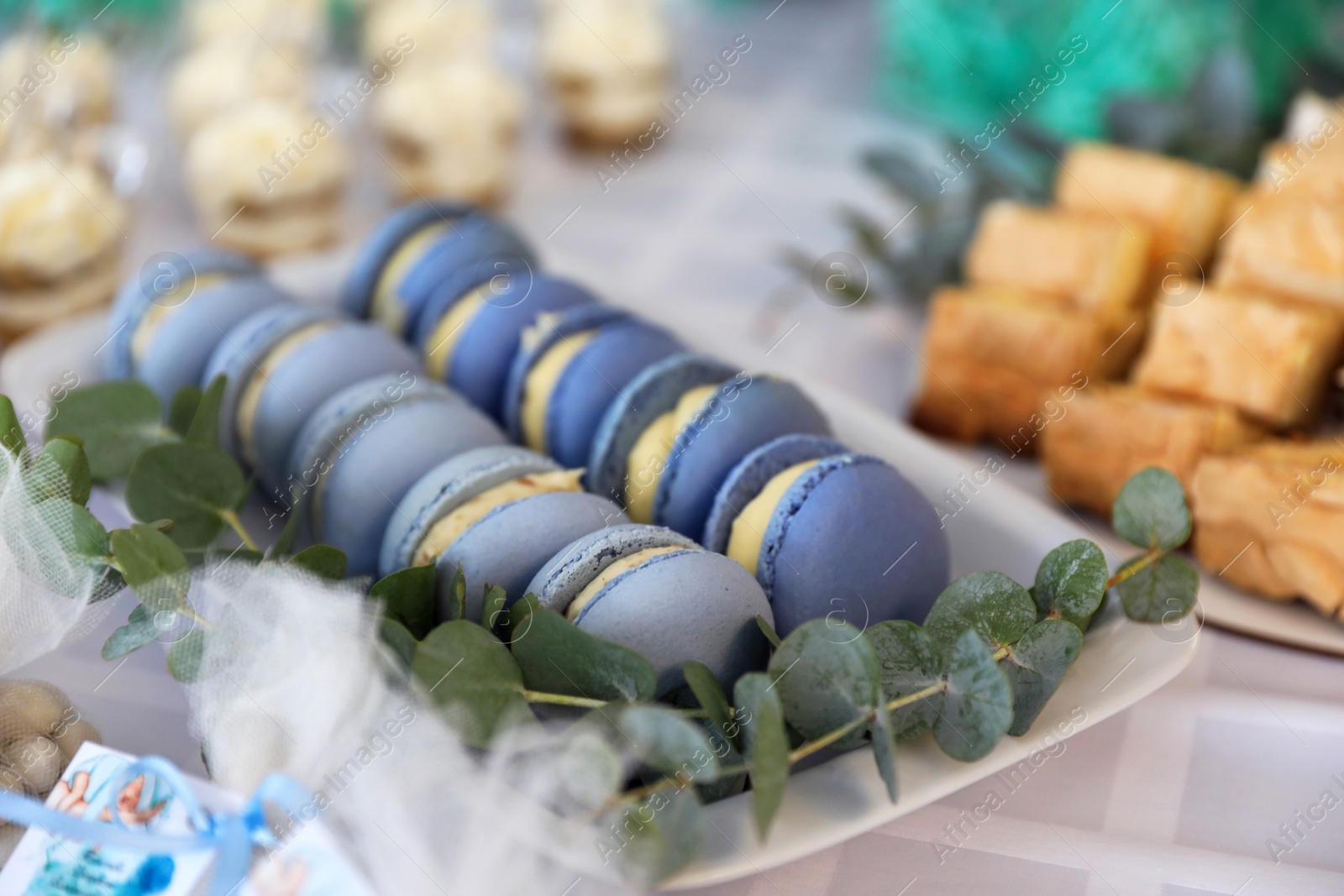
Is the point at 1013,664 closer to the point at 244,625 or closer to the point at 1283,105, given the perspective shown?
the point at 244,625

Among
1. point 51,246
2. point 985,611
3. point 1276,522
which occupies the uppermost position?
point 51,246

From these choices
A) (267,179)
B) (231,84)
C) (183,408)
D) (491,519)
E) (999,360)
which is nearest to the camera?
(491,519)

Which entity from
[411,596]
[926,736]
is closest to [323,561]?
[411,596]

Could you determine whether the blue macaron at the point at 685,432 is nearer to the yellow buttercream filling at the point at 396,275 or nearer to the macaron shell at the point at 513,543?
the macaron shell at the point at 513,543

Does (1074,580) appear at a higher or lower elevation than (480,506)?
lower

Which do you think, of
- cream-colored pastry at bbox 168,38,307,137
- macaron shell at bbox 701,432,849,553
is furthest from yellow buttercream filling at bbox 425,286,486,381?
cream-colored pastry at bbox 168,38,307,137

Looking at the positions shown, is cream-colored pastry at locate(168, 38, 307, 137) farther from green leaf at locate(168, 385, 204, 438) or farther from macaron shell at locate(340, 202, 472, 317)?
green leaf at locate(168, 385, 204, 438)

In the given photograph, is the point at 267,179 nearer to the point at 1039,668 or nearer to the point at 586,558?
the point at 586,558

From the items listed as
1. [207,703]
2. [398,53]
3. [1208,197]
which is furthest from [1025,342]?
[398,53]
